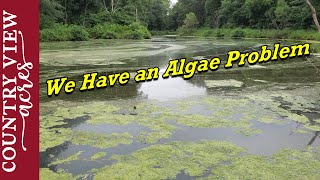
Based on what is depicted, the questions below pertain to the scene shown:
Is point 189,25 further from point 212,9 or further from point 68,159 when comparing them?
point 68,159

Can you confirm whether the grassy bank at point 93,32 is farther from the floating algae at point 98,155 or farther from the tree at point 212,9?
the tree at point 212,9

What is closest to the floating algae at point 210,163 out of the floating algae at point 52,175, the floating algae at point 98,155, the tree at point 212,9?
the floating algae at point 98,155

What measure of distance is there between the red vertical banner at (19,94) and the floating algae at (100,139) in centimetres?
132

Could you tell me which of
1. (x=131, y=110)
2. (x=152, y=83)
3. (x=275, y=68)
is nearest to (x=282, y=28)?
(x=275, y=68)

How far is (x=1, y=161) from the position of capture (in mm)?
2672

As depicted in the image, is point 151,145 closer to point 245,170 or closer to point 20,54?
point 245,170

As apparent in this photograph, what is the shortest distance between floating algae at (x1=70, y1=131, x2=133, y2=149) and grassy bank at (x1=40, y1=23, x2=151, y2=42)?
19678 mm

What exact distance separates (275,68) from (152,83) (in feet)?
14.7

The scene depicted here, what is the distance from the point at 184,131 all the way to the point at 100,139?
1.13 m

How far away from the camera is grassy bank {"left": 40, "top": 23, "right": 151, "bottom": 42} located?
23628 mm

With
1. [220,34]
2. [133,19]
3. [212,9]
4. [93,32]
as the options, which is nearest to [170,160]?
[93,32]

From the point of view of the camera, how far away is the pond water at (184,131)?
11.7 feet

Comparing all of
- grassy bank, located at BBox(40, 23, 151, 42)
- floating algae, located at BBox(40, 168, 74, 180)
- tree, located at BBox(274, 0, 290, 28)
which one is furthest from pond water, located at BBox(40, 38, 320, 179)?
tree, located at BBox(274, 0, 290, 28)

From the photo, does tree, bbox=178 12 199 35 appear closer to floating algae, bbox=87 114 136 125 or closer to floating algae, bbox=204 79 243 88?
floating algae, bbox=204 79 243 88
